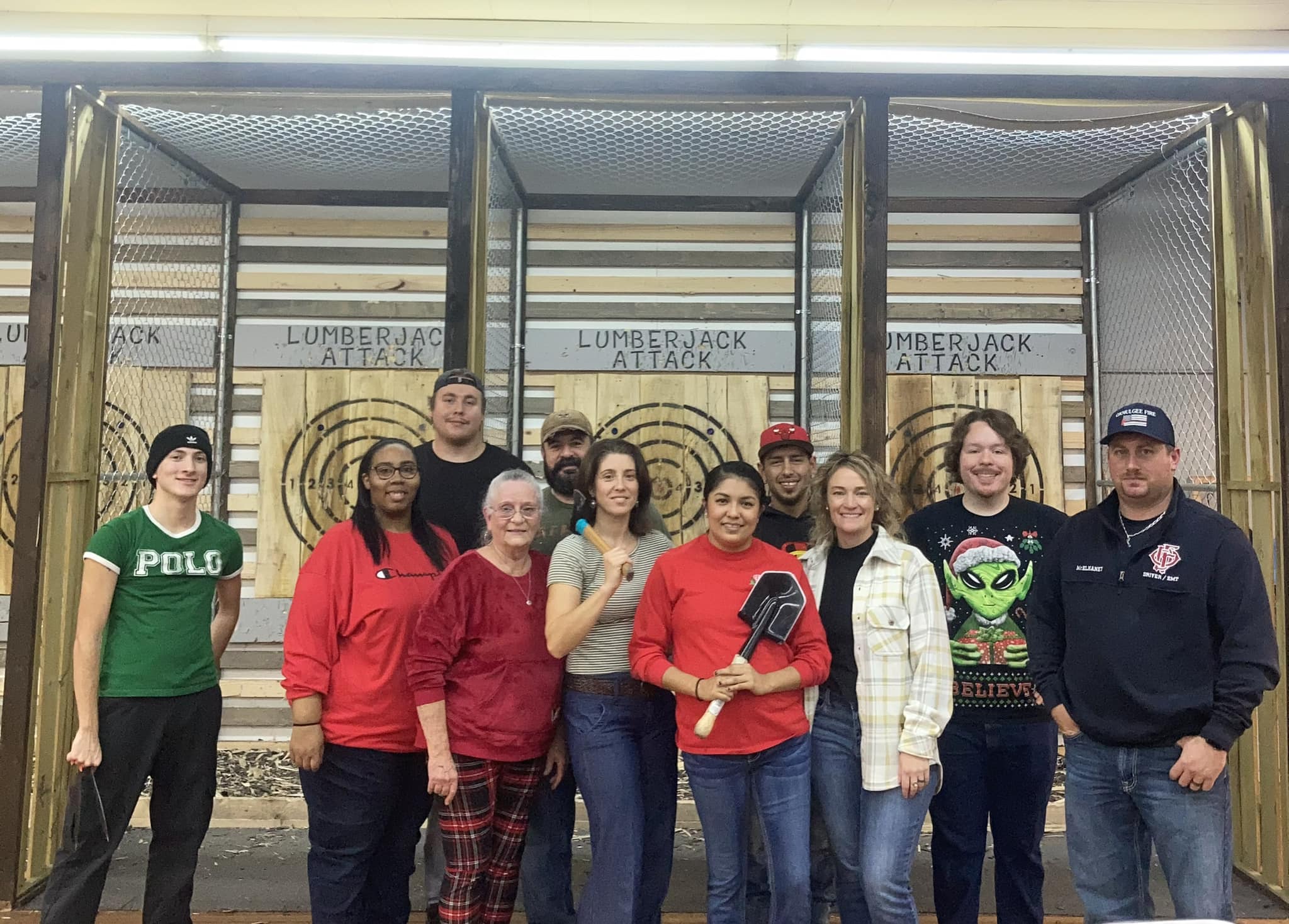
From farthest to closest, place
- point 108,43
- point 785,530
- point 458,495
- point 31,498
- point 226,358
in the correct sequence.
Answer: point 226,358 → point 108,43 → point 31,498 → point 458,495 → point 785,530

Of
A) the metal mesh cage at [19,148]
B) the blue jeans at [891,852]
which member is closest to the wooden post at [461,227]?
the metal mesh cage at [19,148]

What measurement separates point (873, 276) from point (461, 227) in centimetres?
177

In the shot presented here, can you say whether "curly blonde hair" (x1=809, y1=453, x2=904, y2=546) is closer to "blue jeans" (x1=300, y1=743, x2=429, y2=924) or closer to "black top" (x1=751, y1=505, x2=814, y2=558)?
"black top" (x1=751, y1=505, x2=814, y2=558)

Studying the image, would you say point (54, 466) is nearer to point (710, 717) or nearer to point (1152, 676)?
point (710, 717)

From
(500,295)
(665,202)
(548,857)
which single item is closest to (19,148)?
(500,295)

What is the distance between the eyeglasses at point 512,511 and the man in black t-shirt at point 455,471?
1.82ft

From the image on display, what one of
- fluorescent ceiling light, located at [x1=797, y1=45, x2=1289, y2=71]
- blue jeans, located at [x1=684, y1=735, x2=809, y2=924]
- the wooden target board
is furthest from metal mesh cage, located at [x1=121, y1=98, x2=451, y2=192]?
blue jeans, located at [x1=684, y1=735, x2=809, y2=924]

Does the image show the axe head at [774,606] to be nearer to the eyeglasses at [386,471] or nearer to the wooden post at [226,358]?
the eyeglasses at [386,471]

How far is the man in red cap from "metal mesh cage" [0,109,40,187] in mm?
3883

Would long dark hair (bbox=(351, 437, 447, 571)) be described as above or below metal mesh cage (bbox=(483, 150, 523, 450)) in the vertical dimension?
below

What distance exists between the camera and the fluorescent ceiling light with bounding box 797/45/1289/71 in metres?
4.43

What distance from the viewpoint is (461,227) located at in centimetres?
384

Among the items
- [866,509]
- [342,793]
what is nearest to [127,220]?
[342,793]

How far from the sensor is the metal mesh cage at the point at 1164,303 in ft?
15.6
